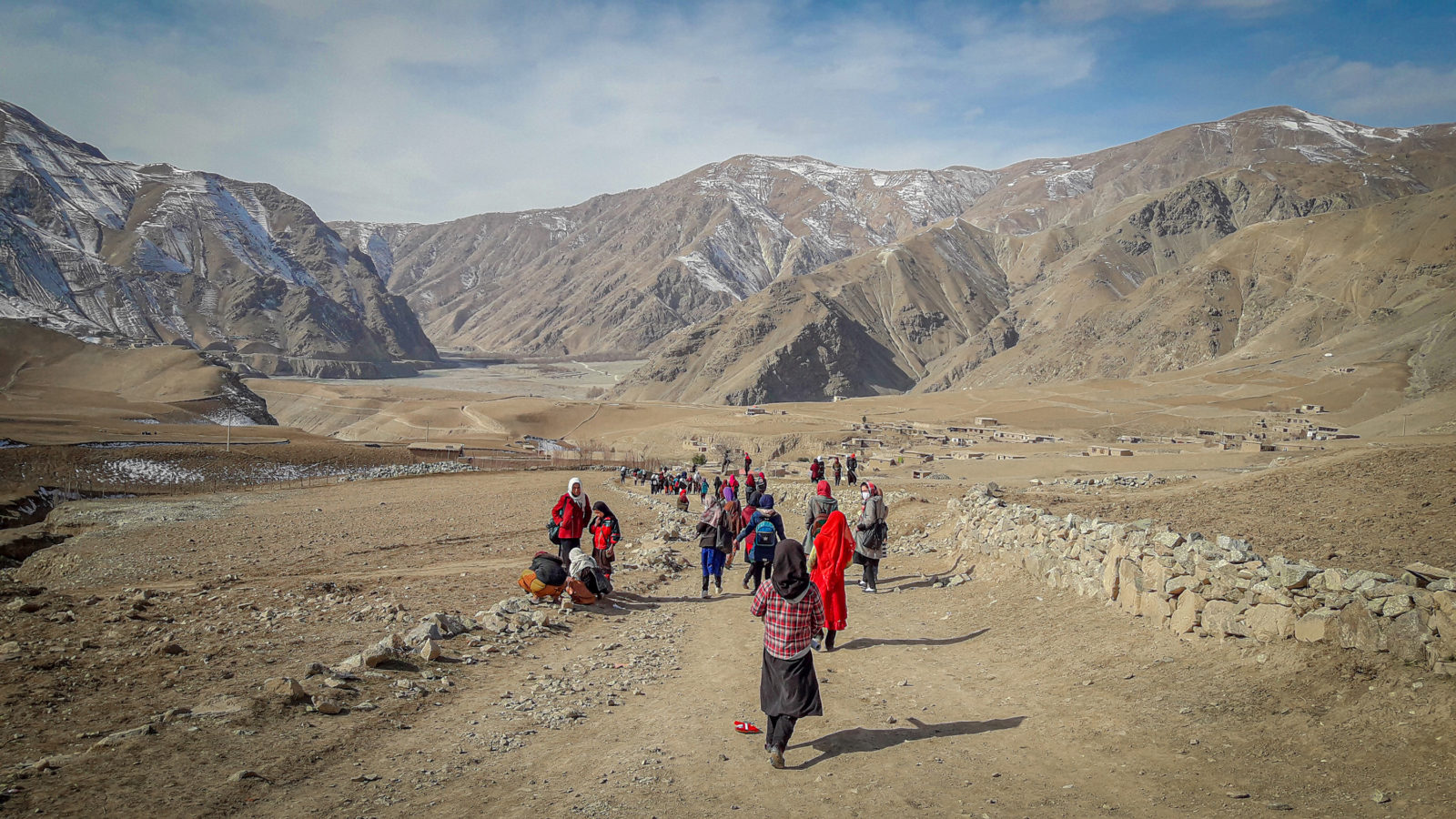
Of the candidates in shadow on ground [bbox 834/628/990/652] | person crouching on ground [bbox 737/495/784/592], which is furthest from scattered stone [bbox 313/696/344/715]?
person crouching on ground [bbox 737/495/784/592]

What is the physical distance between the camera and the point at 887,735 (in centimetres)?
671

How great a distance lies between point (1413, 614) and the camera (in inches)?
225

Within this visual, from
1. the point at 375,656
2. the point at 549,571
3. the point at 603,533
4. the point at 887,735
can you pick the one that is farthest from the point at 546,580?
the point at 887,735

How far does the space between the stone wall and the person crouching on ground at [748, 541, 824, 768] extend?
3904 millimetres

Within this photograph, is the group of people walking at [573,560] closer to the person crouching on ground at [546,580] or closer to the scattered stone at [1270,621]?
the person crouching on ground at [546,580]

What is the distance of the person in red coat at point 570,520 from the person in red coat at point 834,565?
13.9 feet

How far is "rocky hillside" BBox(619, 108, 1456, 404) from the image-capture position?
8206cm

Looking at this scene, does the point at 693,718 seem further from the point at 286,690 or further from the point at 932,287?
the point at 932,287

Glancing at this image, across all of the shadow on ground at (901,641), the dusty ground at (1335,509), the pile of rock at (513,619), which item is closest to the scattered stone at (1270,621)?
the dusty ground at (1335,509)

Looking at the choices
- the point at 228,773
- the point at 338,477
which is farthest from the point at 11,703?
the point at 338,477

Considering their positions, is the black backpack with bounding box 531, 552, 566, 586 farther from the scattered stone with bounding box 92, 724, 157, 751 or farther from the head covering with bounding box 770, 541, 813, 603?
the head covering with bounding box 770, 541, 813, 603

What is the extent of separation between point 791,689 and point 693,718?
1418 mm

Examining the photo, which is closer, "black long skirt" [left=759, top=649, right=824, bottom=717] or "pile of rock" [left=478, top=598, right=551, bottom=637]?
"black long skirt" [left=759, top=649, right=824, bottom=717]

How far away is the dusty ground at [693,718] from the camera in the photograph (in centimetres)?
521
